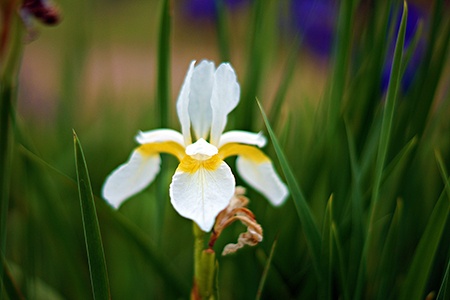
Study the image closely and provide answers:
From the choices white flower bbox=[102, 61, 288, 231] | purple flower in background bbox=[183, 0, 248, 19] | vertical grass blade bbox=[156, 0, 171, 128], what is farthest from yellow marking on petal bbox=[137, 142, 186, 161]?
purple flower in background bbox=[183, 0, 248, 19]

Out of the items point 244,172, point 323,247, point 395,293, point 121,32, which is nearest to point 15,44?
point 244,172

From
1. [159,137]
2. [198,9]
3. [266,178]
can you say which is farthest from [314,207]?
[198,9]

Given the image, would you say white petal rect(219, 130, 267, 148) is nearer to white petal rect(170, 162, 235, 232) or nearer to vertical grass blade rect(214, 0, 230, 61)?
white petal rect(170, 162, 235, 232)

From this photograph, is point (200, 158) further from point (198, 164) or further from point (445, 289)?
point (445, 289)

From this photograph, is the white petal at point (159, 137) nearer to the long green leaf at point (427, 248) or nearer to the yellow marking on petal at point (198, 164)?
the yellow marking on petal at point (198, 164)

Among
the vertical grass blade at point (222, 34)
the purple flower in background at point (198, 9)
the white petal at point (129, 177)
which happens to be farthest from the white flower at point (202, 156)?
the purple flower in background at point (198, 9)
